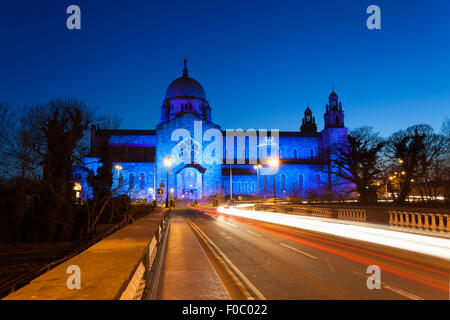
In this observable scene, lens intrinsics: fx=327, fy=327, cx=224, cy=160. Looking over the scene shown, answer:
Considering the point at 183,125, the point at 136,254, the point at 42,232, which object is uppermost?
the point at 183,125

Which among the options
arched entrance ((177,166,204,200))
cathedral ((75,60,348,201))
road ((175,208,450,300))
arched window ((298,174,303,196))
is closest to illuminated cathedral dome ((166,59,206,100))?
cathedral ((75,60,348,201))

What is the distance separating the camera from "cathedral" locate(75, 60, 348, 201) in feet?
232

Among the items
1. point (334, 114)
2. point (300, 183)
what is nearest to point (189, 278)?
point (300, 183)

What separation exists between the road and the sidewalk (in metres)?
0.87

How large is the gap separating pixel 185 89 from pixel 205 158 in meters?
19.2

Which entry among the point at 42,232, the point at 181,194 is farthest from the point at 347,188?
the point at 42,232

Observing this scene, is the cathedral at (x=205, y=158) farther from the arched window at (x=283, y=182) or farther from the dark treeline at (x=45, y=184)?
the dark treeline at (x=45, y=184)

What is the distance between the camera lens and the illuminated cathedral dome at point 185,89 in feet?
265

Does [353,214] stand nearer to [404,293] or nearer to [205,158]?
Answer: [404,293]

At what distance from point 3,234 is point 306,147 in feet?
255
